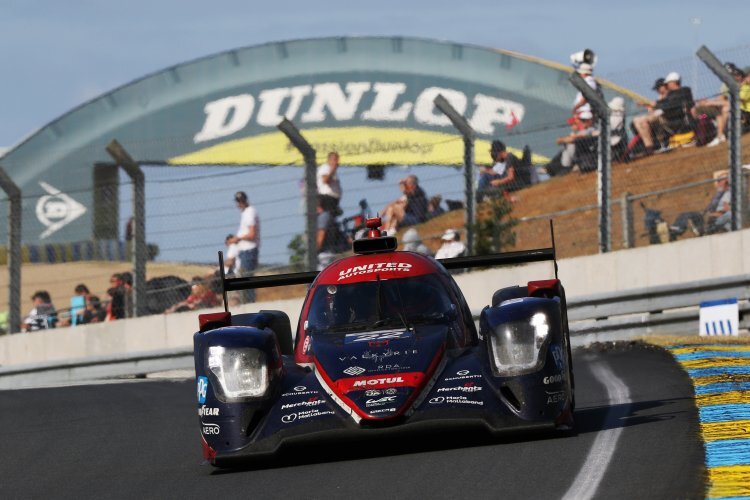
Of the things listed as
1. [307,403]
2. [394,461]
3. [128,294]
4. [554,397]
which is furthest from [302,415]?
[128,294]

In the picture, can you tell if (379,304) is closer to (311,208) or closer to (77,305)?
(311,208)

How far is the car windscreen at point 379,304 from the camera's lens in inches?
362

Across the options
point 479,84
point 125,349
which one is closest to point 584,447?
point 125,349

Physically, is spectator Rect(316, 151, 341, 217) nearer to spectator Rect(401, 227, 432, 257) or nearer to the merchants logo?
spectator Rect(401, 227, 432, 257)

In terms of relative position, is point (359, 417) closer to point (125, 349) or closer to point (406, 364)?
point (406, 364)

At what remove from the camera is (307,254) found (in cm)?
1800

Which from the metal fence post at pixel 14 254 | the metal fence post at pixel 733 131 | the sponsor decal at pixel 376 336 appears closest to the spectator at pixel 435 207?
the metal fence post at pixel 733 131

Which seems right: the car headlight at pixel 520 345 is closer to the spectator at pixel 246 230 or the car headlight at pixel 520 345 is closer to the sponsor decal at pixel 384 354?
the sponsor decal at pixel 384 354

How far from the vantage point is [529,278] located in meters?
18.1

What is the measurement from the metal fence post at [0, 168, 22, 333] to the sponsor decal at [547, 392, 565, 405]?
40.9 ft

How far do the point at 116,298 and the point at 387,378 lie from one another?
12.0 meters

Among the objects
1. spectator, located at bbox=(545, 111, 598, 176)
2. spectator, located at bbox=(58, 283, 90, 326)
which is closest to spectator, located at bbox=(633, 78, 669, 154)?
spectator, located at bbox=(545, 111, 598, 176)

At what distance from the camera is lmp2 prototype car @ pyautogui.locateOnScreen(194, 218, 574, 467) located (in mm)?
7961

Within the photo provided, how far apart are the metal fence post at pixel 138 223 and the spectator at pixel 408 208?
9.43 ft
